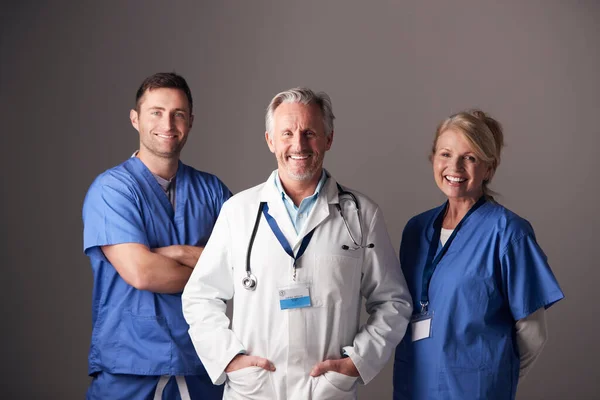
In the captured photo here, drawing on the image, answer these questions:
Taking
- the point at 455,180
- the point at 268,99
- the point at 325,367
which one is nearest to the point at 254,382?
the point at 325,367

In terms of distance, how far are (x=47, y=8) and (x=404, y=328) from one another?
3137 mm

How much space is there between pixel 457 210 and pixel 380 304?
1.74 feet

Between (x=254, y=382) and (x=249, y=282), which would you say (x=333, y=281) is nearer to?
(x=249, y=282)

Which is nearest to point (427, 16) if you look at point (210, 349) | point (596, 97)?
point (596, 97)

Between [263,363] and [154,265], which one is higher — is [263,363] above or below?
below

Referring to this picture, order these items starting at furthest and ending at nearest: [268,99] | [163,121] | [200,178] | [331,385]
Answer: [268,99] < [200,178] < [163,121] < [331,385]

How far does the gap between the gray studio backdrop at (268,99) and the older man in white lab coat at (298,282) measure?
1.94 meters

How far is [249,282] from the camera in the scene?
8.64 ft

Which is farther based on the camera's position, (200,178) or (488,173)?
(200,178)

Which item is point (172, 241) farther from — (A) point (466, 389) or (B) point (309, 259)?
(A) point (466, 389)

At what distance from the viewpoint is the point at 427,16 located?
4.64m

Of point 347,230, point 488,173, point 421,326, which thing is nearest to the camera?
point 347,230

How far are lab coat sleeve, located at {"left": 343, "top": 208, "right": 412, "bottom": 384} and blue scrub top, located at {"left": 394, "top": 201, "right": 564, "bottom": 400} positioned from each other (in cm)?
14

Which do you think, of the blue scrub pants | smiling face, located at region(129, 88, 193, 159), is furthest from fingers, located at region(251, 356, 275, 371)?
smiling face, located at region(129, 88, 193, 159)
